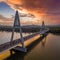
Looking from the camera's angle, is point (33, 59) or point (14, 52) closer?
point (33, 59)

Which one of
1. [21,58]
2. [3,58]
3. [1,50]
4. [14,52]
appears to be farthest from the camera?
[14,52]

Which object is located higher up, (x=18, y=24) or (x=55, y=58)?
(x=18, y=24)

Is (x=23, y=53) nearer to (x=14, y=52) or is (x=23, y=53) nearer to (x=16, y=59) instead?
(x=14, y=52)

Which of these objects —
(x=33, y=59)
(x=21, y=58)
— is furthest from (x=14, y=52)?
(x=33, y=59)

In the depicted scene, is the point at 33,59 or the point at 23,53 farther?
the point at 23,53

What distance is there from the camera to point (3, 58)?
14711 mm

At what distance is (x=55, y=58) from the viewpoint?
16047mm

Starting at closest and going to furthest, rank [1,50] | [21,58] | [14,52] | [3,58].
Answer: [1,50] < [3,58] < [21,58] < [14,52]

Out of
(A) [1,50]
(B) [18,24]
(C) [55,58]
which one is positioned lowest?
(C) [55,58]

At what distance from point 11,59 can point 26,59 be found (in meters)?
1.57

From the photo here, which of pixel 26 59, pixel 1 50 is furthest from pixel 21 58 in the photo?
pixel 1 50

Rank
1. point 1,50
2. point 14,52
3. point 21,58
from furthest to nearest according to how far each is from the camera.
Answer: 1. point 14,52
2. point 21,58
3. point 1,50

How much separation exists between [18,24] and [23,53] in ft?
12.2

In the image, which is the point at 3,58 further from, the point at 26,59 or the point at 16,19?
the point at 16,19
